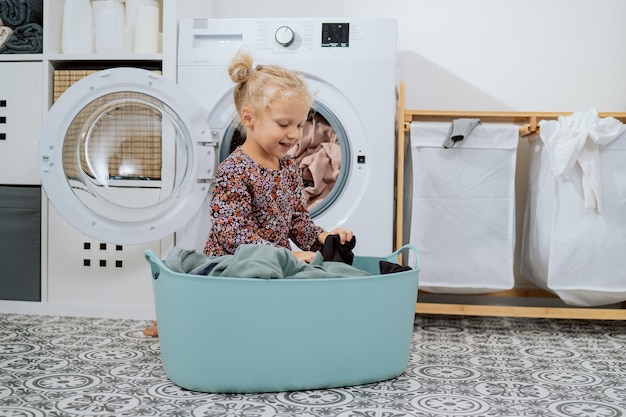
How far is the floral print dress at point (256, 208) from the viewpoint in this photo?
172cm

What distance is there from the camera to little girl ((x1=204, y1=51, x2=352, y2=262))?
1733 mm

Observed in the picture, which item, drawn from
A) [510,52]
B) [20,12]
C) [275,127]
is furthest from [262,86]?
[510,52]

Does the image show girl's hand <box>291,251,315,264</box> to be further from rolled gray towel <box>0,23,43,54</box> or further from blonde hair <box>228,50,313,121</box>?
rolled gray towel <box>0,23,43,54</box>

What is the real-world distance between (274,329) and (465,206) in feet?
3.15

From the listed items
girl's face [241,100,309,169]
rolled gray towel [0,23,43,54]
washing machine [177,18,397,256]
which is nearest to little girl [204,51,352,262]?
girl's face [241,100,309,169]

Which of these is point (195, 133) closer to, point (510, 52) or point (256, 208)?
point (256, 208)

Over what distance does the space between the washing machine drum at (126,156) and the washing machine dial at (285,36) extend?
327mm

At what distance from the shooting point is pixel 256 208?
1.81m

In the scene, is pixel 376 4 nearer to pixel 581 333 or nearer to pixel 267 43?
pixel 267 43

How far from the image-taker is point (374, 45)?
2.14 metres

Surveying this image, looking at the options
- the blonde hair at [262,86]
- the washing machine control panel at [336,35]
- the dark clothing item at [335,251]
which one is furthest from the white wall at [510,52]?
the dark clothing item at [335,251]

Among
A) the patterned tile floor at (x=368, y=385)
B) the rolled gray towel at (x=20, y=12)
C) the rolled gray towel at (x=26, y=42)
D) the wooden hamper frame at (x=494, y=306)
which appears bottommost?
the patterned tile floor at (x=368, y=385)

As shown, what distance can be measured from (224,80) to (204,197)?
37 cm

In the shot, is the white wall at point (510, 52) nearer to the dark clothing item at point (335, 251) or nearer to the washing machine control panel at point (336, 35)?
the washing machine control panel at point (336, 35)
